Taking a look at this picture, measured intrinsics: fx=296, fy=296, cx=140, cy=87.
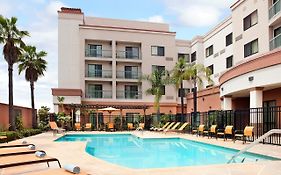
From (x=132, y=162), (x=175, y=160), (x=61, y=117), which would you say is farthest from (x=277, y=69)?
(x=61, y=117)

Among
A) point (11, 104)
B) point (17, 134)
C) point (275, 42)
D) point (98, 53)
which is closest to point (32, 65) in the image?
point (11, 104)

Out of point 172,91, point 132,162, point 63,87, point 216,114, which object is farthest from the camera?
point 172,91

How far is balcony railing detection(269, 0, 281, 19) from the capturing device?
20.8 metres

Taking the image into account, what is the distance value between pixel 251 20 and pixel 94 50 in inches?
765

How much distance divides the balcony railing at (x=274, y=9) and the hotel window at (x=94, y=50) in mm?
21307

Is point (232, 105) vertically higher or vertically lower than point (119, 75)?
lower

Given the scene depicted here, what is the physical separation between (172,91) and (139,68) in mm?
5211

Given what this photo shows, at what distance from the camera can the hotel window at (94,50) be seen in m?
36.9

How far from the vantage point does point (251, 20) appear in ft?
→ 81.5

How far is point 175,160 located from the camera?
1168 centimetres

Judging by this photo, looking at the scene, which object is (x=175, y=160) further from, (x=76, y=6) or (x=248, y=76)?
(x=76, y=6)

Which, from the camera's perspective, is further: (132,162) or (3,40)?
(3,40)

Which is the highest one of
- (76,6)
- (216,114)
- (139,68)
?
(76,6)

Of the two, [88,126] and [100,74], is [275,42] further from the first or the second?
[100,74]
